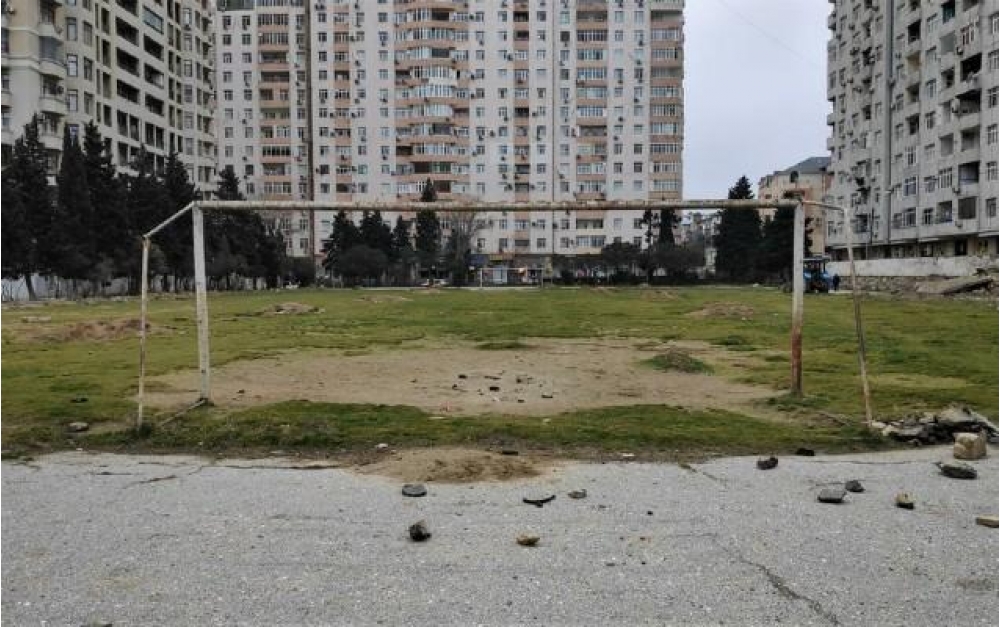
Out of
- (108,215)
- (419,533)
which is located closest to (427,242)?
(108,215)

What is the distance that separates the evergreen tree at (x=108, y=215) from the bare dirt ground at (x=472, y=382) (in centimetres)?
4893

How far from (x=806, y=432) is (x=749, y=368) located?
7.94 metres

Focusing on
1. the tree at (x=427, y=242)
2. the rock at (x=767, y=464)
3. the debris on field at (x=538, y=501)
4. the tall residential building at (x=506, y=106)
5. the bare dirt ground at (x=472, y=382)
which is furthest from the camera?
the tall residential building at (x=506, y=106)

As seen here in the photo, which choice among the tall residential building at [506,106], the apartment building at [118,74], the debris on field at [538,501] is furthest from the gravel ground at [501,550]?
the tall residential building at [506,106]

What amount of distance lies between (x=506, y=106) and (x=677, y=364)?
9846cm

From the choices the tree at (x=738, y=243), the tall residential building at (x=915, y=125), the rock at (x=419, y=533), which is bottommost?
the rock at (x=419, y=533)

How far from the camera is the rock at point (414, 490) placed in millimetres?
6902

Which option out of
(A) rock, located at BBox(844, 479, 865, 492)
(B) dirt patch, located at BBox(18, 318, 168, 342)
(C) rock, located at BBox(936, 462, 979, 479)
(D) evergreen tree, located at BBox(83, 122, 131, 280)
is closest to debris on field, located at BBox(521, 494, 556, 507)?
(A) rock, located at BBox(844, 479, 865, 492)

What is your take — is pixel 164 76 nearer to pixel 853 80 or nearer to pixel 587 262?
pixel 587 262

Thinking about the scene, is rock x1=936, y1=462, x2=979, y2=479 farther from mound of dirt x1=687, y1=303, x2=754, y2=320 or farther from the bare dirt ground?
mound of dirt x1=687, y1=303, x2=754, y2=320

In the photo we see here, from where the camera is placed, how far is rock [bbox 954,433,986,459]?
829 cm

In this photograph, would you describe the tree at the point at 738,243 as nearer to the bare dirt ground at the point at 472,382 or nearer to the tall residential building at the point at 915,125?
the tall residential building at the point at 915,125

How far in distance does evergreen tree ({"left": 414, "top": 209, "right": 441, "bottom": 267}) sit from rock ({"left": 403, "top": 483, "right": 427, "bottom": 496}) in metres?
92.3

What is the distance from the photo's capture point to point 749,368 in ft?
58.2
